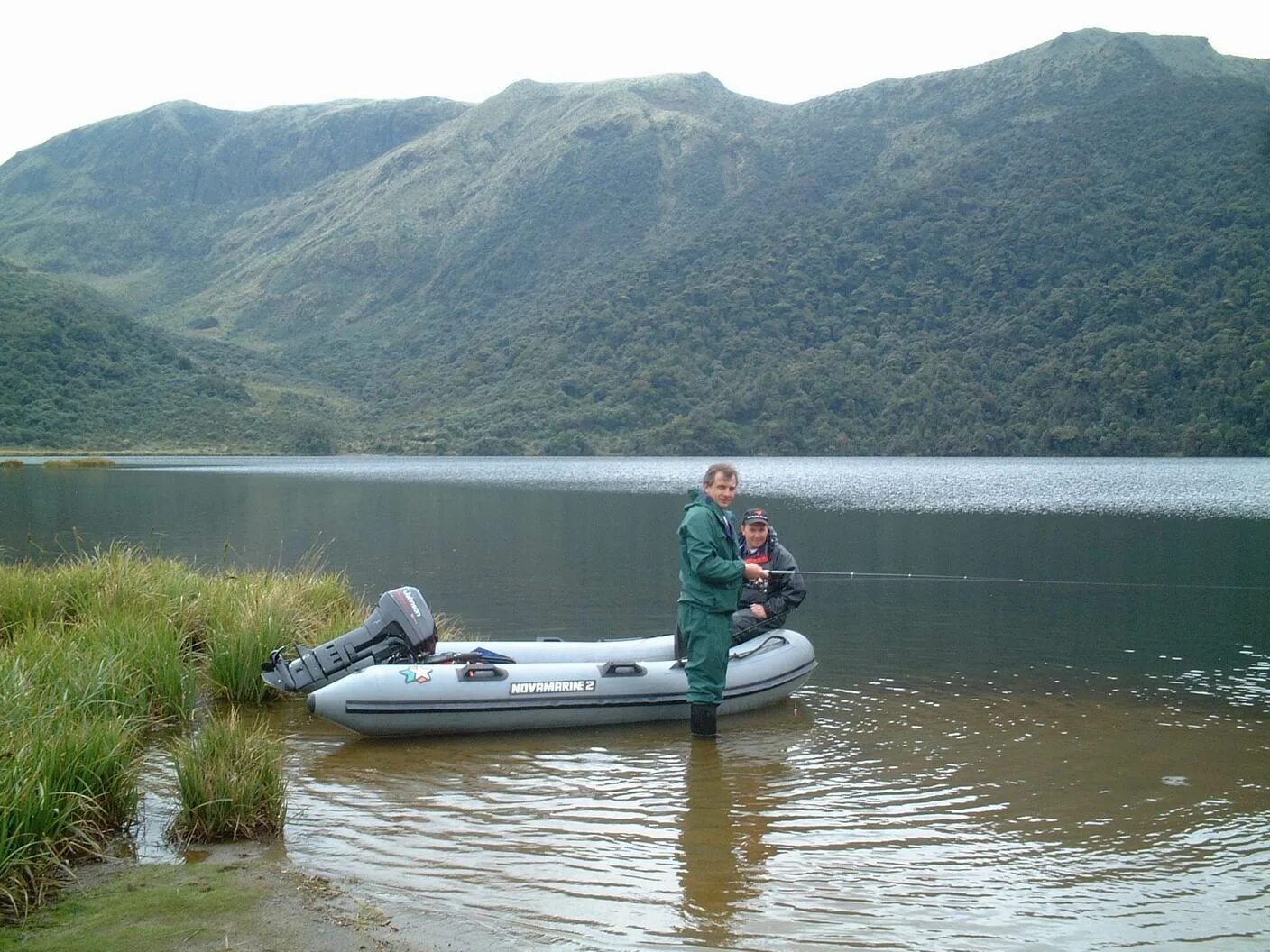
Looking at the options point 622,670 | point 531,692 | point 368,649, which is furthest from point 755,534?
point 368,649

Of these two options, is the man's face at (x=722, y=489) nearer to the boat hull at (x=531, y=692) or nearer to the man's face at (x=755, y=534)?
the man's face at (x=755, y=534)

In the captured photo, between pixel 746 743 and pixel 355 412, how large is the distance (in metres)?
122

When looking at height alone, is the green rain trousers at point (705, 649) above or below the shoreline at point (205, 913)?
above

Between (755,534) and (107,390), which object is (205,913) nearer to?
(755,534)

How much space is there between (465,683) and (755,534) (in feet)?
8.73

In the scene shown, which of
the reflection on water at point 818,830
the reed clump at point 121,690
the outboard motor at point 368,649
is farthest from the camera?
the outboard motor at point 368,649

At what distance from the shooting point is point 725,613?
7.90 metres

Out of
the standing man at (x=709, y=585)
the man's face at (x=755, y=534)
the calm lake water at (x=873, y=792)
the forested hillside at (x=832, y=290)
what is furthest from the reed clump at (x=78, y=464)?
the standing man at (x=709, y=585)

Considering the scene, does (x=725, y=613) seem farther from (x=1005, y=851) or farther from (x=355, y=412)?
(x=355, y=412)

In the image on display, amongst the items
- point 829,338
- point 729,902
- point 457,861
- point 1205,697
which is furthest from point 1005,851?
point 829,338

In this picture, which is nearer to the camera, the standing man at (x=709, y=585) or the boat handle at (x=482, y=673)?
the standing man at (x=709, y=585)

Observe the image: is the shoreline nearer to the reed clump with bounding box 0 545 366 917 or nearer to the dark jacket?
the reed clump with bounding box 0 545 366 917

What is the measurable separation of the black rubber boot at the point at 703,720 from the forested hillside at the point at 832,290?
84821 millimetres

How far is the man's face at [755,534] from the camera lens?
927cm
